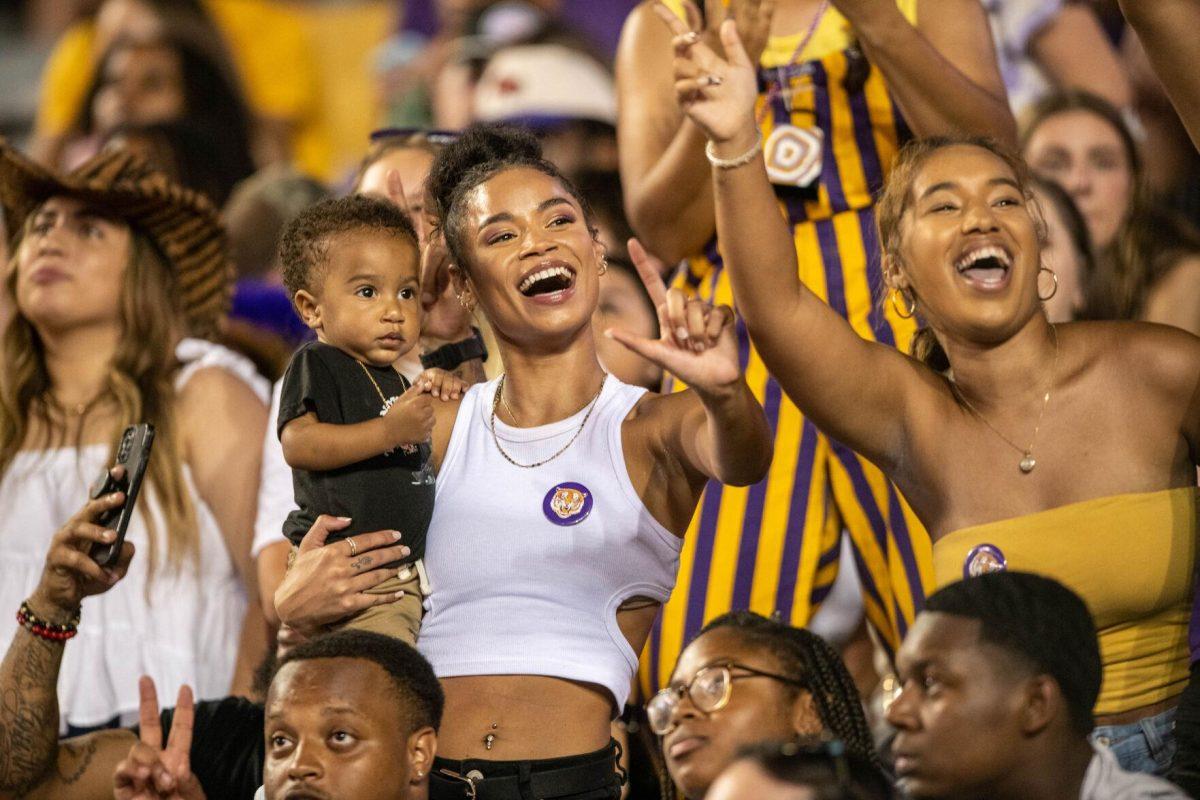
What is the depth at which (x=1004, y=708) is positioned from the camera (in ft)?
9.22

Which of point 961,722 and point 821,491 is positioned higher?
point 821,491

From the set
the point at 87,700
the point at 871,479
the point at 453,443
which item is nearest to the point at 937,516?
the point at 871,479

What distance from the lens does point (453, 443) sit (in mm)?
3580

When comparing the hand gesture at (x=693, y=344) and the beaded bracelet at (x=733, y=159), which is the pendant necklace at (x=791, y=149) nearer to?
the beaded bracelet at (x=733, y=159)

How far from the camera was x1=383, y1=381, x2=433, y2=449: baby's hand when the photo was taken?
Answer: 3311mm

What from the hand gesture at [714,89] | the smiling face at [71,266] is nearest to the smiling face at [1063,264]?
the hand gesture at [714,89]

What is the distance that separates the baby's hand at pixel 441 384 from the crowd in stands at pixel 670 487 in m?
0.05

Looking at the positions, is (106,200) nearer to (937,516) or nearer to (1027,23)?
(937,516)

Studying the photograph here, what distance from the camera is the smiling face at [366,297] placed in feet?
11.6

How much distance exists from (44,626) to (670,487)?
1.39 m

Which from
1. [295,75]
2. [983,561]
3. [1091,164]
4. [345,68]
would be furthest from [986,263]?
[345,68]

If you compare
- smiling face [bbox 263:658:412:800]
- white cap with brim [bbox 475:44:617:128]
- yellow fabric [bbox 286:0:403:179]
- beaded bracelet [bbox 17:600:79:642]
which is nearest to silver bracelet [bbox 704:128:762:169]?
smiling face [bbox 263:658:412:800]

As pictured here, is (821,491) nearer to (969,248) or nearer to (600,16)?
(969,248)

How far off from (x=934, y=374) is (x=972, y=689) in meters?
0.82
